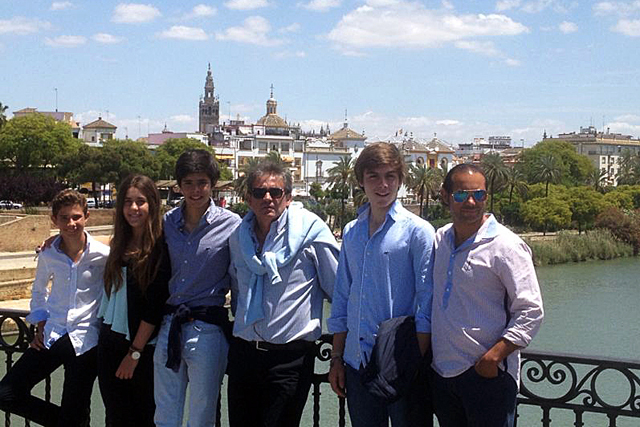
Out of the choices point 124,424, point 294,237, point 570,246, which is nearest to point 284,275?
point 294,237

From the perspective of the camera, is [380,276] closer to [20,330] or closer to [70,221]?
[70,221]

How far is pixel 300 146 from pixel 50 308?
2701 inches

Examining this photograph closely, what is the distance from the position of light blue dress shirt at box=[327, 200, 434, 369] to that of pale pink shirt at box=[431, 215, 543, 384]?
0.27 ft

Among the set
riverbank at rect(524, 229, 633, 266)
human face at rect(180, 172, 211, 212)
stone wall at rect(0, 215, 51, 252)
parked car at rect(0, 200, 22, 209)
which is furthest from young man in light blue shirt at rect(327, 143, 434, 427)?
parked car at rect(0, 200, 22, 209)

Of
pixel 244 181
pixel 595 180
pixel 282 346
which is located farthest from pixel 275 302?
pixel 595 180

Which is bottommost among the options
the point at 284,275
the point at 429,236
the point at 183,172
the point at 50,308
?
the point at 50,308

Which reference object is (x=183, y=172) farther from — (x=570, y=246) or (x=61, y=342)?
(x=570, y=246)

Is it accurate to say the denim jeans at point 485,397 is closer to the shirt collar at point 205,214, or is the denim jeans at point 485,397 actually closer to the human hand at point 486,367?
the human hand at point 486,367

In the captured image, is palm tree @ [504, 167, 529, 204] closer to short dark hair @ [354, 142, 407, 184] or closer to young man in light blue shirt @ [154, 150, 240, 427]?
young man in light blue shirt @ [154, 150, 240, 427]

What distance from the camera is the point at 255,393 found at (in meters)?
3.48

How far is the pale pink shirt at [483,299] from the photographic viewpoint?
287 cm

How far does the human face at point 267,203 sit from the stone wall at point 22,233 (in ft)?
79.3

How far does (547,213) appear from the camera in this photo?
4478 cm

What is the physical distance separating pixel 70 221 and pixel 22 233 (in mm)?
23886
